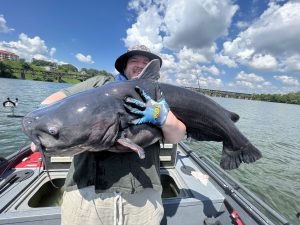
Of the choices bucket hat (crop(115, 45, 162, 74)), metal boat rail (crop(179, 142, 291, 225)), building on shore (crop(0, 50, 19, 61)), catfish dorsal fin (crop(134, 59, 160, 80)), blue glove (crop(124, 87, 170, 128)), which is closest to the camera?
blue glove (crop(124, 87, 170, 128))

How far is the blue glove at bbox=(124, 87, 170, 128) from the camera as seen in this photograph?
6.48ft

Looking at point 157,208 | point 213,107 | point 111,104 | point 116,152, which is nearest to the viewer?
point 111,104

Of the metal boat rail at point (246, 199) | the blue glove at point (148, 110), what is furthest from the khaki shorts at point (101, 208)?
the metal boat rail at point (246, 199)

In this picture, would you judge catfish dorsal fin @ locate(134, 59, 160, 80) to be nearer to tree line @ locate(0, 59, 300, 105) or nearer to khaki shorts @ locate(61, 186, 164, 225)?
khaki shorts @ locate(61, 186, 164, 225)

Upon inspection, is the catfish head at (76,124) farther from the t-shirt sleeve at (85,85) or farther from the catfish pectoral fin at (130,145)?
the t-shirt sleeve at (85,85)

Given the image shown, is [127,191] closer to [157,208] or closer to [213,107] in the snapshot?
[157,208]

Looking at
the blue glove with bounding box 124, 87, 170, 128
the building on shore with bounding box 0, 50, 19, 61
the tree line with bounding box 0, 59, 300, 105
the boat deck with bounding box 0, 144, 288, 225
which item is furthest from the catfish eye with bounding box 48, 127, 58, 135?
the building on shore with bounding box 0, 50, 19, 61

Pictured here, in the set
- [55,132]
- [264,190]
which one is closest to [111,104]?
[55,132]

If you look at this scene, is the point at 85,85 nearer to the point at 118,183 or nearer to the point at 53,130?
the point at 53,130

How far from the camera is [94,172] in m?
2.10

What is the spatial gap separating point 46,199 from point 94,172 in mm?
2566

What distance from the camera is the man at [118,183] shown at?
6.82 ft

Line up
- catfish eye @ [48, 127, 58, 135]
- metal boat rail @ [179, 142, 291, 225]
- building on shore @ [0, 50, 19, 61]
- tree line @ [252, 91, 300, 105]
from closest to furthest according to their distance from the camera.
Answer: catfish eye @ [48, 127, 58, 135] → metal boat rail @ [179, 142, 291, 225] → tree line @ [252, 91, 300, 105] → building on shore @ [0, 50, 19, 61]

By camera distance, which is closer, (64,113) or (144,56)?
(64,113)
